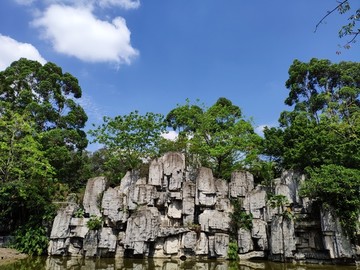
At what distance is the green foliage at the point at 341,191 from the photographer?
516 inches

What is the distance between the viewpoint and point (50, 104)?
77.4ft

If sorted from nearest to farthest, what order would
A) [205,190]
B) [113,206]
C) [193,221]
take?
[113,206]
[193,221]
[205,190]

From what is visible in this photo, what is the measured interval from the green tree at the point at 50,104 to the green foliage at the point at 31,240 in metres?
5.95

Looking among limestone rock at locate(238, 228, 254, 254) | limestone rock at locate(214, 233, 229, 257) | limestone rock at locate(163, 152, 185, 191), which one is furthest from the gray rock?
limestone rock at locate(238, 228, 254, 254)

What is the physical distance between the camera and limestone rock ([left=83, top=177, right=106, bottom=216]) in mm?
15383

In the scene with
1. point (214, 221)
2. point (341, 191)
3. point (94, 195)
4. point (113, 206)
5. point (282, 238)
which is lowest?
point (282, 238)

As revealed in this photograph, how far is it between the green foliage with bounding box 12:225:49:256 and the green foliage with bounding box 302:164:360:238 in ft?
41.3

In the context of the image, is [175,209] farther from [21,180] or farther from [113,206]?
[21,180]

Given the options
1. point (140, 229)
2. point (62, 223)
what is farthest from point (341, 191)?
point (62, 223)

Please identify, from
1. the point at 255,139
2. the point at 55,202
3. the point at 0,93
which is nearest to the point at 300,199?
the point at 255,139

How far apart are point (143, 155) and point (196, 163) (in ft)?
10.6

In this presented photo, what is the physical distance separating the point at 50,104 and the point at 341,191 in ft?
66.4

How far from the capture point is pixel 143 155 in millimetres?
18516

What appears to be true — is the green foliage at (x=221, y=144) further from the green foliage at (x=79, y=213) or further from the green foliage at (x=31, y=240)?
the green foliage at (x=31, y=240)
